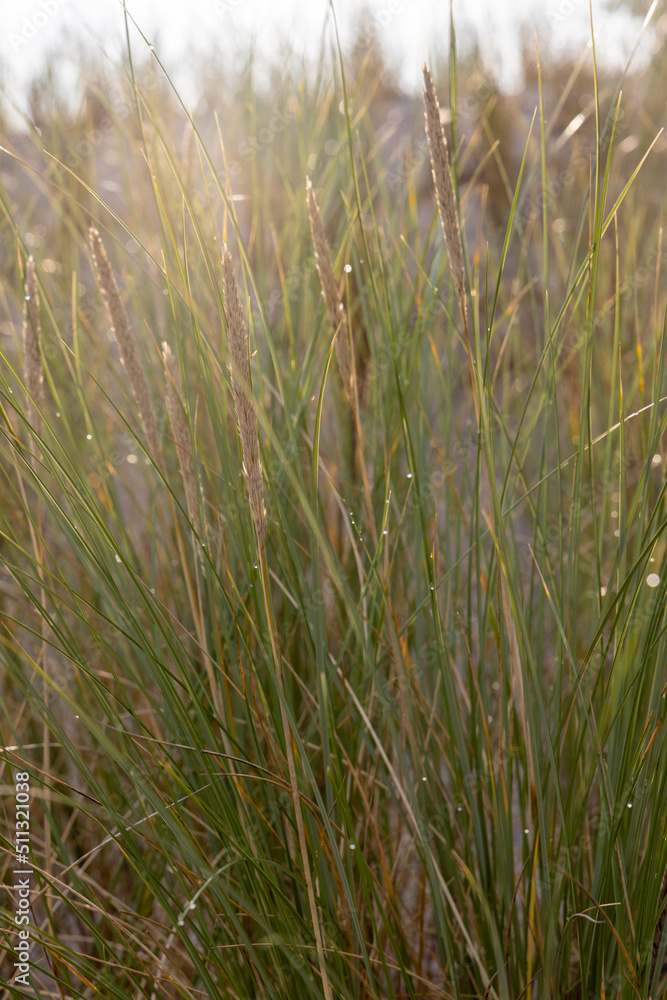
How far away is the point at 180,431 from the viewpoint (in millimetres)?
676

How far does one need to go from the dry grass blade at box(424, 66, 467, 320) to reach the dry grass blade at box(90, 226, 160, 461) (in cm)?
33

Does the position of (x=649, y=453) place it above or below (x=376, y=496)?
above

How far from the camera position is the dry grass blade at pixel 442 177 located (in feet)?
1.87

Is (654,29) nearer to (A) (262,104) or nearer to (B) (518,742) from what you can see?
(A) (262,104)

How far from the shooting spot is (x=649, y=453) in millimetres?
638

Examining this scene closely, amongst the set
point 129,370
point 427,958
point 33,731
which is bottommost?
point 427,958

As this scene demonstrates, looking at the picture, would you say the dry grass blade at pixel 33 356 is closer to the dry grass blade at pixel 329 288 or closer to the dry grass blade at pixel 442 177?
the dry grass blade at pixel 329 288

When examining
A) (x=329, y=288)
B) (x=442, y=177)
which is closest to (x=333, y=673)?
(x=329, y=288)

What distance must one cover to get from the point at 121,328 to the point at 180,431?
0.13m

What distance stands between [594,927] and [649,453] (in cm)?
48

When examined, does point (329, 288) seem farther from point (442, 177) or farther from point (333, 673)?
point (333, 673)

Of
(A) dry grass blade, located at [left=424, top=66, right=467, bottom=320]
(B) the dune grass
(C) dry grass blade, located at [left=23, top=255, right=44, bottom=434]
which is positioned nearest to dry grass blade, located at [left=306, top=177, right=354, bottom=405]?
(B) the dune grass

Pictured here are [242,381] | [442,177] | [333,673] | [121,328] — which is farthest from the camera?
[333,673]

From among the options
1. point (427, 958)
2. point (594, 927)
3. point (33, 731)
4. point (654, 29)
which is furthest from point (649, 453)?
point (654, 29)
